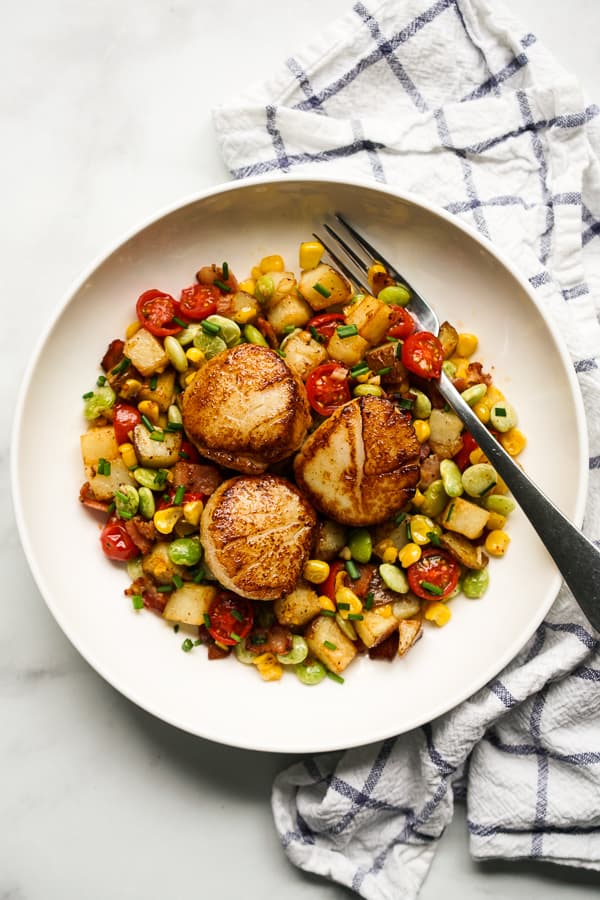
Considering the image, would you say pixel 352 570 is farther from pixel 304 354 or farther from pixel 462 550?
pixel 304 354

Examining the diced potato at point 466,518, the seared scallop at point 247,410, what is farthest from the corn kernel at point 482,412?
the seared scallop at point 247,410

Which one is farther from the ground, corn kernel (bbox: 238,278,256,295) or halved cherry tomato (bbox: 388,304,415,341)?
corn kernel (bbox: 238,278,256,295)

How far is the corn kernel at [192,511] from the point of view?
341cm

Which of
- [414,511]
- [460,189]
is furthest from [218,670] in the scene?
[460,189]

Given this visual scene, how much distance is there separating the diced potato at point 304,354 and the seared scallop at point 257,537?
2.05ft

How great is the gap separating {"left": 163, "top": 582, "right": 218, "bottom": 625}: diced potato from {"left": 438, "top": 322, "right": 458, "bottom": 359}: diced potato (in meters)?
1.78

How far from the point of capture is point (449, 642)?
3.72 m

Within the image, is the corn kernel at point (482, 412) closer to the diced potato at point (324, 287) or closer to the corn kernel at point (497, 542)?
the corn kernel at point (497, 542)

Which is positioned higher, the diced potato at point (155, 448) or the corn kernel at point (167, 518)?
the diced potato at point (155, 448)

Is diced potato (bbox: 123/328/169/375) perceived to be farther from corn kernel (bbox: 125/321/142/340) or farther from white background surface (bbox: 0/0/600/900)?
white background surface (bbox: 0/0/600/900)

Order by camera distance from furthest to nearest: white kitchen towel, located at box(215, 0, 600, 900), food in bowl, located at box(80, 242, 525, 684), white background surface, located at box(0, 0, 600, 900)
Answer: white background surface, located at box(0, 0, 600, 900) → white kitchen towel, located at box(215, 0, 600, 900) → food in bowl, located at box(80, 242, 525, 684)

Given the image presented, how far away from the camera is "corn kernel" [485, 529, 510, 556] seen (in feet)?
11.9

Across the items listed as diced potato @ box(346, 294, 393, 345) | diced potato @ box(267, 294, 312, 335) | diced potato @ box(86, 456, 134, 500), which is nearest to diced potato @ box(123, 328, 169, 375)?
→ diced potato @ box(86, 456, 134, 500)

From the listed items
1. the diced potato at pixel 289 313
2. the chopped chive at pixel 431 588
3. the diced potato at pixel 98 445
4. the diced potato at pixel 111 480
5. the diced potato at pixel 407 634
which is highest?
the diced potato at pixel 289 313
